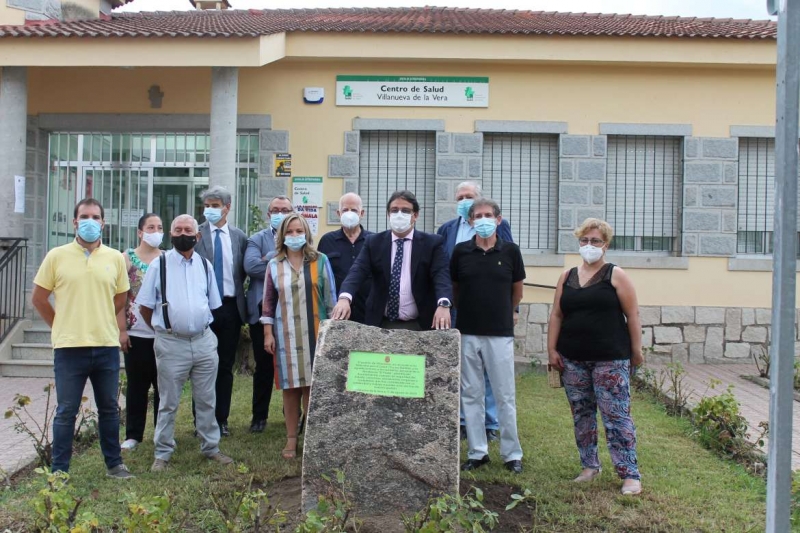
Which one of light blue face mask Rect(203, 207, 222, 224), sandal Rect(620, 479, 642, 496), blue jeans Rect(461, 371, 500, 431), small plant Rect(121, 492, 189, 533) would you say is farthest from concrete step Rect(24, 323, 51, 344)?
sandal Rect(620, 479, 642, 496)

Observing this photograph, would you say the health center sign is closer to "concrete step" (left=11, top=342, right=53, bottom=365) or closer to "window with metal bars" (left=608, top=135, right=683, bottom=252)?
"window with metal bars" (left=608, top=135, right=683, bottom=252)

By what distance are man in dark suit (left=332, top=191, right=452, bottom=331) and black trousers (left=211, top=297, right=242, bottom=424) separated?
1.44m

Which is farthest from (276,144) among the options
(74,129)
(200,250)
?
(200,250)

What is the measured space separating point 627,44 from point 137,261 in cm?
724

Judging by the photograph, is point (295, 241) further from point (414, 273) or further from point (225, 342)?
point (225, 342)

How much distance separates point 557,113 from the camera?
10172 millimetres

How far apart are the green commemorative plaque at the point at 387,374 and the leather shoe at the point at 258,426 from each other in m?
2.25

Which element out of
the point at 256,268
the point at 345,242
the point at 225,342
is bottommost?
the point at 225,342

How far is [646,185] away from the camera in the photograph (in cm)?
1036

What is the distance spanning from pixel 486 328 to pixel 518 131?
229 inches

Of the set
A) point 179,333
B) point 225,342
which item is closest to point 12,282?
point 225,342

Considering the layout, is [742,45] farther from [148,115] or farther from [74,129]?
[74,129]

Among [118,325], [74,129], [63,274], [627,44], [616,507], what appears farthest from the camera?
[74,129]

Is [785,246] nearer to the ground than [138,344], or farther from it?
farther from it
